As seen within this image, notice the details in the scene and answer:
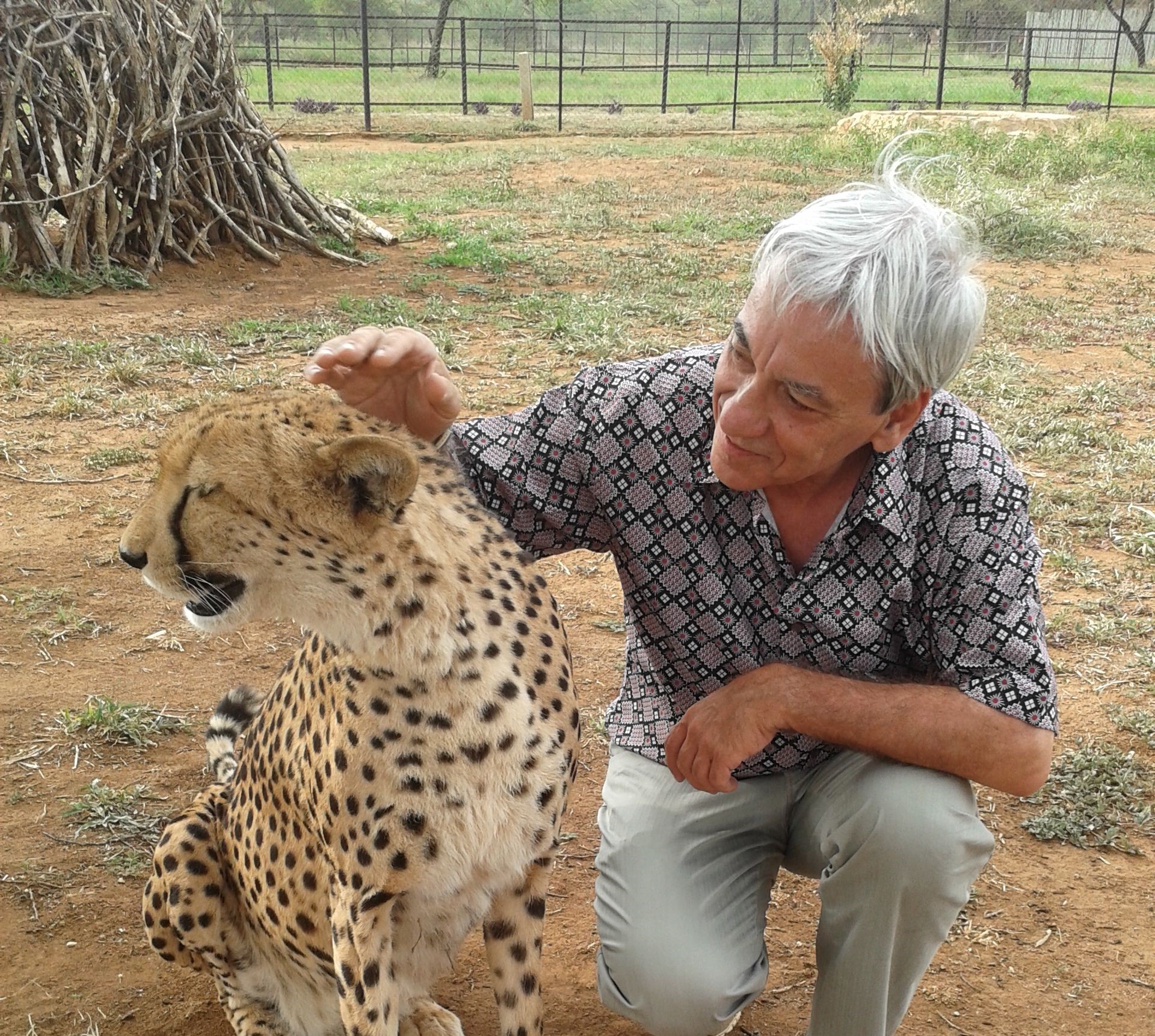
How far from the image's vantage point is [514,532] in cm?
186

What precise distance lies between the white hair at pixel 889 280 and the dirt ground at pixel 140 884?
3.46ft

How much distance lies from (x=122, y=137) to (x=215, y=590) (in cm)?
530

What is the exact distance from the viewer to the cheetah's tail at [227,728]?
2205 millimetres

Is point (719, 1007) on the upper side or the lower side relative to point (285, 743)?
lower

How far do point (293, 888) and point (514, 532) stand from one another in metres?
0.58

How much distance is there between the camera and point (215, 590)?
155cm

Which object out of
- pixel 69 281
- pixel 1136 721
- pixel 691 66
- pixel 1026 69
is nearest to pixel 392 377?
pixel 1136 721

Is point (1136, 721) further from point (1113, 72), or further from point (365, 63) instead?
point (1113, 72)

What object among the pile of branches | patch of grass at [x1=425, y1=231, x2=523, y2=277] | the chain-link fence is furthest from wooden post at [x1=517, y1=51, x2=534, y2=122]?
the pile of branches

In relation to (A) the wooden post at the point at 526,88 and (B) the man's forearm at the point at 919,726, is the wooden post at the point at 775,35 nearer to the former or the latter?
(A) the wooden post at the point at 526,88

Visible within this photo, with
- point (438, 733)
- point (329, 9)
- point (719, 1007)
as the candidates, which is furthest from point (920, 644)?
point (329, 9)

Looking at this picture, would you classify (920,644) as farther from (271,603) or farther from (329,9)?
(329,9)

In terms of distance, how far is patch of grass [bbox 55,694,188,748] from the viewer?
8.66ft

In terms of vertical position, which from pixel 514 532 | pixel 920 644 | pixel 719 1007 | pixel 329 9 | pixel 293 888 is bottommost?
pixel 719 1007
